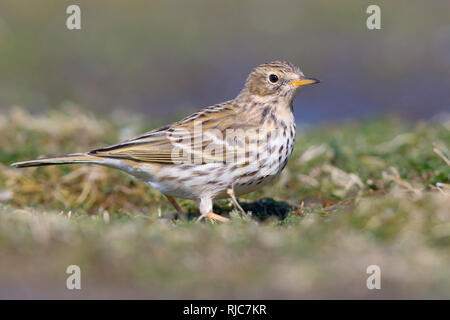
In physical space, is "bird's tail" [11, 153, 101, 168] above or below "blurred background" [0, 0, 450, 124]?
below

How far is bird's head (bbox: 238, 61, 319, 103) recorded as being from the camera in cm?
720

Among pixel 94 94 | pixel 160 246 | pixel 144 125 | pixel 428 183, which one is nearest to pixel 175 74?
pixel 94 94

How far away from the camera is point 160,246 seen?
466 cm

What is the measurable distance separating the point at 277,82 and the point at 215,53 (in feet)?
34.3

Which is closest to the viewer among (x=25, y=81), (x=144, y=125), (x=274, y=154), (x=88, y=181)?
(x=274, y=154)

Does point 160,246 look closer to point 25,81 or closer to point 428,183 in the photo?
point 428,183

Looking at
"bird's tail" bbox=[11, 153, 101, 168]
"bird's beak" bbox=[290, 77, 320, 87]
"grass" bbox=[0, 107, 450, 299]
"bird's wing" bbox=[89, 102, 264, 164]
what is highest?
"bird's beak" bbox=[290, 77, 320, 87]

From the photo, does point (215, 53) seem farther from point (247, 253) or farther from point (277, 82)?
point (247, 253)

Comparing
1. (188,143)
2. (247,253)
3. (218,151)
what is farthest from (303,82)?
(247,253)

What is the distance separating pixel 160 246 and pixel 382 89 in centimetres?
1255

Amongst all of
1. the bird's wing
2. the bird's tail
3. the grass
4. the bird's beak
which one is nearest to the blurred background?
the bird's beak

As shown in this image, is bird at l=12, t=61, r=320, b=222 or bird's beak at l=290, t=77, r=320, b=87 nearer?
bird at l=12, t=61, r=320, b=222

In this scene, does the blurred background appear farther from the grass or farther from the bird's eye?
the grass

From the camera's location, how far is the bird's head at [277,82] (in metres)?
7.20
